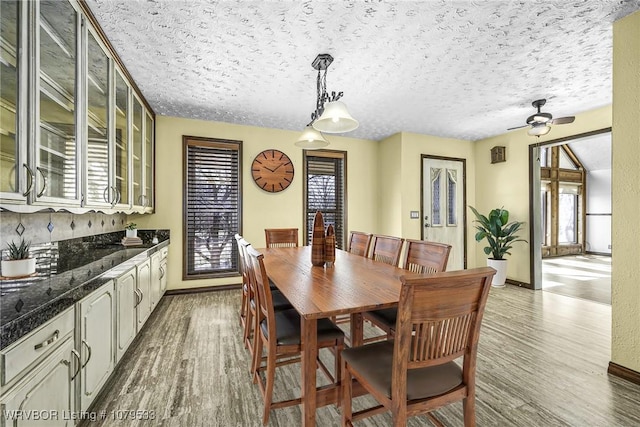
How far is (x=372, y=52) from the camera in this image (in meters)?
2.53

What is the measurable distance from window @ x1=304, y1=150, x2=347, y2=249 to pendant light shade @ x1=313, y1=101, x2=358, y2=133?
262cm

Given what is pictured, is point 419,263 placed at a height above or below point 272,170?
below

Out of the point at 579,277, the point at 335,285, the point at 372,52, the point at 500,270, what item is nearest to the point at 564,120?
the point at 500,270

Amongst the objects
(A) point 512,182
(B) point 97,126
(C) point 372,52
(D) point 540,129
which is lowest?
(A) point 512,182

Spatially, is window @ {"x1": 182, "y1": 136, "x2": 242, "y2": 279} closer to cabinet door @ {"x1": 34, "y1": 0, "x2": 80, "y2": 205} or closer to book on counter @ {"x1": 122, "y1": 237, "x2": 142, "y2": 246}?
book on counter @ {"x1": 122, "y1": 237, "x2": 142, "y2": 246}

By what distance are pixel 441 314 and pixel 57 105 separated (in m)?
2.37

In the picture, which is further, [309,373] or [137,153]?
[137,153]

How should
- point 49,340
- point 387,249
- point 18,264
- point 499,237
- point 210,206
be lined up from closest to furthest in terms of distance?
point 49,340, point 18,264, point 387,249, point 210,206, point 499,237

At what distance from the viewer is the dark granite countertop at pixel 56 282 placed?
1.05 metres

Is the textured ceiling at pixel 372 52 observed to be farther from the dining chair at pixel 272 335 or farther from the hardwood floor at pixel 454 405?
the hardwood floor at pixel 454 405

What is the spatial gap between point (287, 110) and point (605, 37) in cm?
322

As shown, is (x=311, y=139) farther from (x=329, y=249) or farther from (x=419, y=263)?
(x=419, y=263)

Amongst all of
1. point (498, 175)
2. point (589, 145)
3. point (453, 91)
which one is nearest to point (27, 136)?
point (453, 91)

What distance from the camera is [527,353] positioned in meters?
2.51
